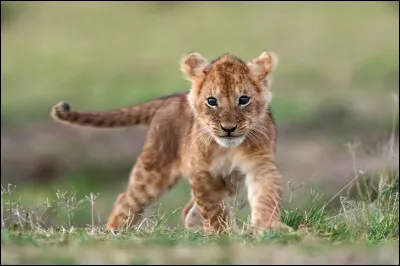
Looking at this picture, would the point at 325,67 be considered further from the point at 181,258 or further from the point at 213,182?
the point at 181,258

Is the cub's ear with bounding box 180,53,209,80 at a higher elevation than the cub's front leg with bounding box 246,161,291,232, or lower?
higher

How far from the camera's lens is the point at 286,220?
8.78 m

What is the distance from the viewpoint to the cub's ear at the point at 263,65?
924cm

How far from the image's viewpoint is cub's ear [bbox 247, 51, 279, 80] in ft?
30.3

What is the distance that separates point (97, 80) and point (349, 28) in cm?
591

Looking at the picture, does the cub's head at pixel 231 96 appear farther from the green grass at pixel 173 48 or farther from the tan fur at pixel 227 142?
the green grass at pixel 173 48

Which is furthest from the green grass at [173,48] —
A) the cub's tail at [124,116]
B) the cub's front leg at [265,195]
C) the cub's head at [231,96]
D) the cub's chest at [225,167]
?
the cub's front leg at [265,195]

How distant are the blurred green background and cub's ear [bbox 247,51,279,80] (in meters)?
5.85

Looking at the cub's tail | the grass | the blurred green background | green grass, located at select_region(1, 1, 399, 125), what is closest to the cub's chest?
the cub's tail

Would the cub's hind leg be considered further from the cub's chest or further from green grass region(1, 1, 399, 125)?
green grass region(1, 1, 399, 125)

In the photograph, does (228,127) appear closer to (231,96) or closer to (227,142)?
(227,142)

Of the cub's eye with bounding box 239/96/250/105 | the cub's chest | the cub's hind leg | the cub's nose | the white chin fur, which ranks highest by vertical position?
the cub's eye with bounding box 239/96/250/105

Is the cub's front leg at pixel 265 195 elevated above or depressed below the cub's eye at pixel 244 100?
below

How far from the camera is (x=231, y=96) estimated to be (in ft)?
29.4
